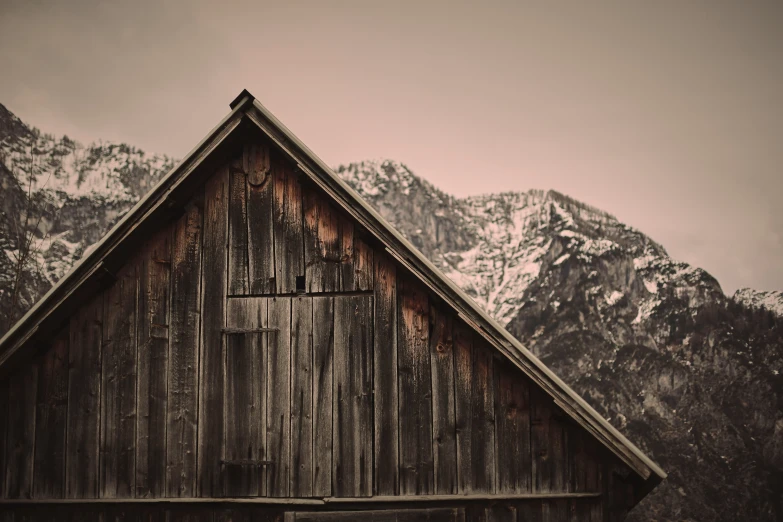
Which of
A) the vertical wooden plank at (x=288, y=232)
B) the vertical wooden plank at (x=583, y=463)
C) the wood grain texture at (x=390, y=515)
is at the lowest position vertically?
the wood grain texture at (x=390, y=515)

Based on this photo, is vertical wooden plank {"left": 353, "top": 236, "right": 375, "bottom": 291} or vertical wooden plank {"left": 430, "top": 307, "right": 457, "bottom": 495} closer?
vertical wooden plank {"left": 430, "top": 307, "right": 457, "bottom": 495}

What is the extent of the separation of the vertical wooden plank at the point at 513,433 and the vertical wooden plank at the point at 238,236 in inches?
114

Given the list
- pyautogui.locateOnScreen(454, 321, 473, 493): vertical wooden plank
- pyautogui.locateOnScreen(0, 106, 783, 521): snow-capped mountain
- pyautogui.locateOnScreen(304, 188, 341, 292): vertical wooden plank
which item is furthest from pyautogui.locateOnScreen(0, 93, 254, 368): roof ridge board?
pyautogui.locateOnScreen(0, 106, 783, 521): snow-capped mountain

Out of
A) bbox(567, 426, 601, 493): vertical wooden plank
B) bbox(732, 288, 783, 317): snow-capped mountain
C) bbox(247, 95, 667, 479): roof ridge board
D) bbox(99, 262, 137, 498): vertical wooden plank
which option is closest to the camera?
bbox(247, 95, 667, 479): roof ridge board

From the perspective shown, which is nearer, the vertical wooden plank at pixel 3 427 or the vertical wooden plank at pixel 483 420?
the vertical wooden plank at pixel 483 420

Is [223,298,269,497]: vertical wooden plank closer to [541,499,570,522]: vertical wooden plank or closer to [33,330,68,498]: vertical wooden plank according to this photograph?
[33,330,68,498]: vertical wooden plank

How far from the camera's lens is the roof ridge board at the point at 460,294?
502 cm

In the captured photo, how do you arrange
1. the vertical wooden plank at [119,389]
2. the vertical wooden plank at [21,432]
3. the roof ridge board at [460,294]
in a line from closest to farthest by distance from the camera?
the roof ridge board at [460,294] < the vertical wooden plank at [119,389] < the vertical wooden plank at [21,432]

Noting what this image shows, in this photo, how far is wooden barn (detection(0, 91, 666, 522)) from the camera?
5395 millimetres

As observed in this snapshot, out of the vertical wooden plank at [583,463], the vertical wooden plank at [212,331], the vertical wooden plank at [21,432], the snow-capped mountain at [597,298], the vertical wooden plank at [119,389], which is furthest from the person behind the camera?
the snow-capped mountain at [597,298]

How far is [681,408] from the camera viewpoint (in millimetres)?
22734

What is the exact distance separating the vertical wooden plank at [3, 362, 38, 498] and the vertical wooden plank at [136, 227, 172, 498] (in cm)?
122

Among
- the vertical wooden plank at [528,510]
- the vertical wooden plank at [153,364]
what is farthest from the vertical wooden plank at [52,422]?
the vertical wooden plank at [528,510]

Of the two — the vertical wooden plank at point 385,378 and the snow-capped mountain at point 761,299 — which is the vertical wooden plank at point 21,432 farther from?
the snow-capped mountain at point 761,299
